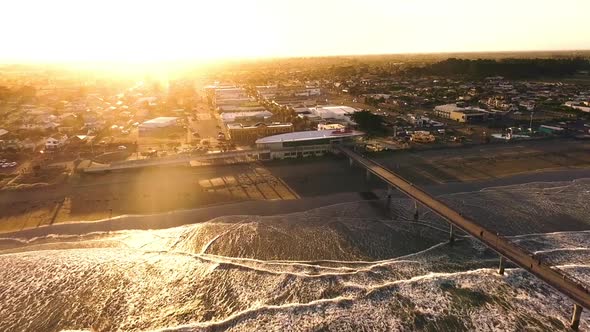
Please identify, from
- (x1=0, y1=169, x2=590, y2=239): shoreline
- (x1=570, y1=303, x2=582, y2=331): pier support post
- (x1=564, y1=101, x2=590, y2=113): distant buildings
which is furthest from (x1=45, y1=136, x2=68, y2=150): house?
(x1=564, y1=101, x2=590, y2=113): distant buildings

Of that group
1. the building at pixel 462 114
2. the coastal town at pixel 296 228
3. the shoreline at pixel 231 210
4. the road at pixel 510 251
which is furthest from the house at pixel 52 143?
the building at pixel 462 114

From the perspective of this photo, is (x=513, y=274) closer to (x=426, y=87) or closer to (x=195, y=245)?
(x=195, y=245)

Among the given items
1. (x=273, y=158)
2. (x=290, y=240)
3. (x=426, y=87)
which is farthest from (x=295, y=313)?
(x=426, y=87)

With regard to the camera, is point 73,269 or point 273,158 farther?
point 273,158

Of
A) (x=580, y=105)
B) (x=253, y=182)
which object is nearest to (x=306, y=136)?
(x=253, y=182)

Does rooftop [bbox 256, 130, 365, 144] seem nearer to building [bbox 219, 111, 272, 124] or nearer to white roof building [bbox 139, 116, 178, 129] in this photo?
building [bbox 219, 111, 272, 124]

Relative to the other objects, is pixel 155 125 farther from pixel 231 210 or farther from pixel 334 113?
pixel 231 210
